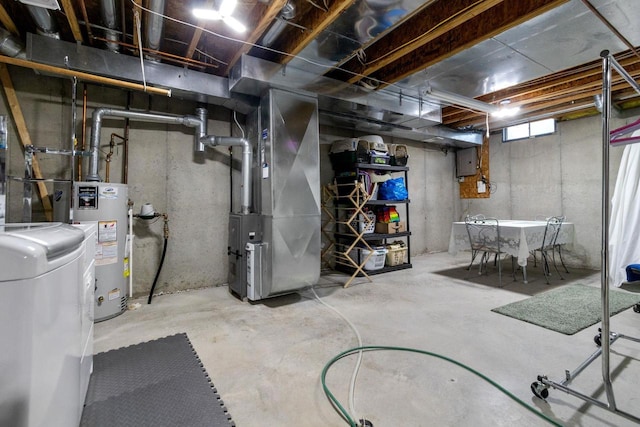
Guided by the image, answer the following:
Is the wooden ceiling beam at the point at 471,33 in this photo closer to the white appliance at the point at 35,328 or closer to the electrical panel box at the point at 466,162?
the white appliance at the point at 35,328

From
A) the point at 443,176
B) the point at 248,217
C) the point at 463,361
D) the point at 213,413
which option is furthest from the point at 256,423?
the point at 443,176

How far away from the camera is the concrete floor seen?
1617 mm

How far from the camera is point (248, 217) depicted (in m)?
3.42

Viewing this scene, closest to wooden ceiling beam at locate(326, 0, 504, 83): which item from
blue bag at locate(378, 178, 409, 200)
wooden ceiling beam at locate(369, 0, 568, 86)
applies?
wooden ceiling beam at locate(369, 0, 568, 86)

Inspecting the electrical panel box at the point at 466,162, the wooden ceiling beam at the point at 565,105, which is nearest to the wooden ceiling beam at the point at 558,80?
the wooden ceiling beam at the point at 565,105

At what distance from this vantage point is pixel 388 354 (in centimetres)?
221

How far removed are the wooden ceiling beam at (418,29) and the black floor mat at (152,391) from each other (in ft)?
10.1

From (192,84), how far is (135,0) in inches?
38.9

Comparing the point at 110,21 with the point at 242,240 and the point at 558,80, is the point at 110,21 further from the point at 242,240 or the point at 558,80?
the point at 558,80

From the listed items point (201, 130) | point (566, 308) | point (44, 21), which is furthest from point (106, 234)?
point (566, 308)

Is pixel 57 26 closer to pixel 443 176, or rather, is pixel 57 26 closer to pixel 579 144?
pixel 443 176

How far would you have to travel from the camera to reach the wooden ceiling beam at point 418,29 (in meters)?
2.35

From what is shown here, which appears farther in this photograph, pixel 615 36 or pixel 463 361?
pixel 615 36

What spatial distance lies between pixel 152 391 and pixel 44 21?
3.05 meters
